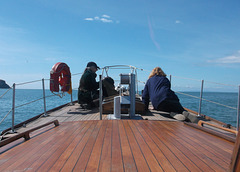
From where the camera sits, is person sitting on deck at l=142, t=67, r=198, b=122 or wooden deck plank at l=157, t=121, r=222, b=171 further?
person sitting on deck at l=142, t=67, r=198, b=122

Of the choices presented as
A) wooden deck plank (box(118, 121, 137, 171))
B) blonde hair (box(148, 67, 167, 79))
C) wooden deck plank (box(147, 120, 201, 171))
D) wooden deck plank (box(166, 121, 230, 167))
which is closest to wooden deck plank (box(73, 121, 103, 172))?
wooden deck plank (box(118, 121, 137, 171))

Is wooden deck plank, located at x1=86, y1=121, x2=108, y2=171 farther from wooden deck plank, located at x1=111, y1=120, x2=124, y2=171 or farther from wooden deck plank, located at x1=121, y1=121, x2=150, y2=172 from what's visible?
wooden deck plank, located at x1=121, y1=121, x2=150, y2=172

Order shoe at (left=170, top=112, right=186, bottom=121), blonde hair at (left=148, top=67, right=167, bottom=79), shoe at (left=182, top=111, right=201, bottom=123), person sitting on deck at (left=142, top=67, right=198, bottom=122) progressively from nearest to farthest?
shoe at (left=182, top=111, right=201, bottom=123) < shoe at (left=170, top=112, right=186, bottom=121) < person sitting on deck at (left=142, top=67, right=198, bottom=122) < blonde hair at (left=148, top=67, right=167, bottom=79)

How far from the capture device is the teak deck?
4.71ft

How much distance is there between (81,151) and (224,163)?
4.31 ft

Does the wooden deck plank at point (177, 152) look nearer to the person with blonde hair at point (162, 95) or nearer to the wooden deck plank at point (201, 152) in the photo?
the wooden deck plank at point (201, 152)

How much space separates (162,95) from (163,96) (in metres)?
0.03

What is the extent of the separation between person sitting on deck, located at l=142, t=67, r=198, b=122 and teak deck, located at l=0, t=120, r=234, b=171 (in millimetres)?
1380

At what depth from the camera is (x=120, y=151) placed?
1.74 meters

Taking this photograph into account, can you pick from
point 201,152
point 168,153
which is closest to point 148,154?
point 168,153

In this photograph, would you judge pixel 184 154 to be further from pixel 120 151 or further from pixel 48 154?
pixel 48 154

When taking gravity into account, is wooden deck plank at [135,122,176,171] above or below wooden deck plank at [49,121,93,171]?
above

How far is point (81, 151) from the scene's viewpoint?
176 cm

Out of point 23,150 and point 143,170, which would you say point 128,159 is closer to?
point 143,170
